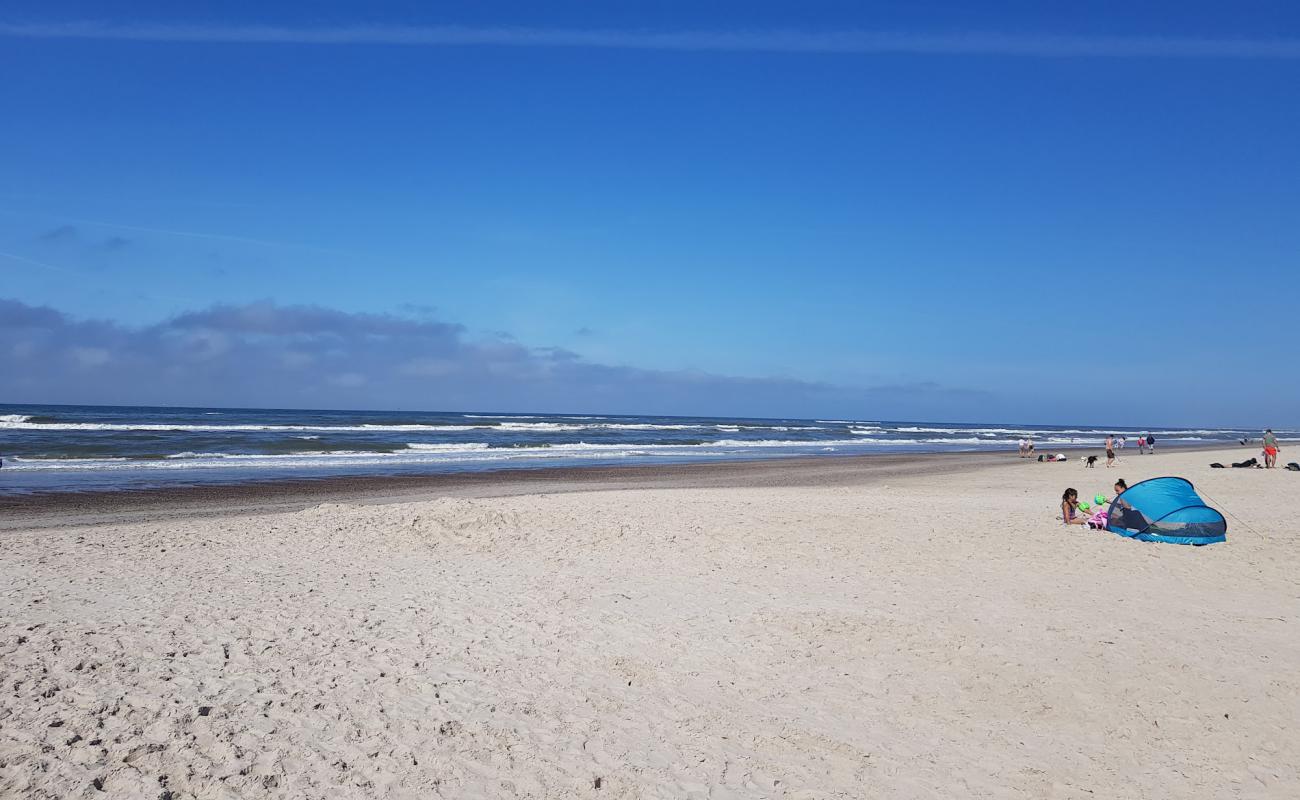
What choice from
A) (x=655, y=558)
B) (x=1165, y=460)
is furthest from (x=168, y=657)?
(x=1165, y=460)

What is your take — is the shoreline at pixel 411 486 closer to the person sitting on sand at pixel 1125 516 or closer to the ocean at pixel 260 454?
the ocean at pixel 260 454

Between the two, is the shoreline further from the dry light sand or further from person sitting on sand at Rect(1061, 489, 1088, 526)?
person sitting on sand at Rect(1061, 489, 1088, 526)

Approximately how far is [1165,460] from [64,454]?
43404 mm

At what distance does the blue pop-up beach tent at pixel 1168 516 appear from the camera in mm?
11992

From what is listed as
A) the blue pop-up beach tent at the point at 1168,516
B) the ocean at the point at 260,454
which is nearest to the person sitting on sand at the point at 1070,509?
the blue pop-up beach tent at the point at 1168,516

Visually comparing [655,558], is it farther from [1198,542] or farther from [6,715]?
[1198,542]

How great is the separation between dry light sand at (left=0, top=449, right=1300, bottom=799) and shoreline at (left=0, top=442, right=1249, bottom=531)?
3.34 meters

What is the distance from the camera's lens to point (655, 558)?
10.6 metres

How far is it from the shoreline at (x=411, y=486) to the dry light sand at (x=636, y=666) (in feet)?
11.0

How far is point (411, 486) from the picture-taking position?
2080 centimetres

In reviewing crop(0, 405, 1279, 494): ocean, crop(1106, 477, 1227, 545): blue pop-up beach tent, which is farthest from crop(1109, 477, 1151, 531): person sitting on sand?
crop(0, 405, 1279, 494): ocean

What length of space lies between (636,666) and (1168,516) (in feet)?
31.7

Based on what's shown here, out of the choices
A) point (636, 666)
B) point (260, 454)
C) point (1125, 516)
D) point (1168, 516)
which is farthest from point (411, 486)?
point (1168, 516)

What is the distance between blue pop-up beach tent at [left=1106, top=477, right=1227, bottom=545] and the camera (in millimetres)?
11992
